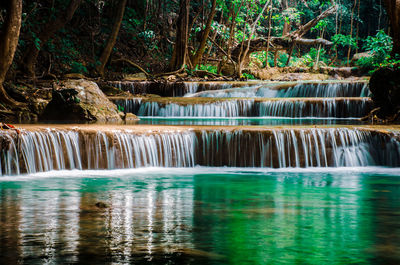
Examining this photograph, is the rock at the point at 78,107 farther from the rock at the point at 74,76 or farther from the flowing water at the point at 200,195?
the rock at the point at 74,76

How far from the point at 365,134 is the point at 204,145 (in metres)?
Result: 2.77

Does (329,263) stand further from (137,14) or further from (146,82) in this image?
(137,14)

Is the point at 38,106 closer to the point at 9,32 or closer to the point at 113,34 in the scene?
the point at 9,32

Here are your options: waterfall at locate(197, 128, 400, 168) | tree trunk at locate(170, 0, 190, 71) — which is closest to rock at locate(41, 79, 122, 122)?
waterfall at locate(197, 128, 400, 168)

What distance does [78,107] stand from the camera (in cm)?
1337

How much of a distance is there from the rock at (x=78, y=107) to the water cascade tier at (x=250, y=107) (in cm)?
171

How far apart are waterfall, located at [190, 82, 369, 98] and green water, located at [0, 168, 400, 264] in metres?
8.26

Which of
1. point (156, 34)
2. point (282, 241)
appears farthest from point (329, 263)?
point (156, 34)

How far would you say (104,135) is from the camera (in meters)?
9.24

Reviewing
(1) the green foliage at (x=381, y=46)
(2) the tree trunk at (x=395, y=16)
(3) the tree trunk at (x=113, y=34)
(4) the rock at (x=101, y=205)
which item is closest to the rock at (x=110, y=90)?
(3) the tree trunk at (x=113, y=34)

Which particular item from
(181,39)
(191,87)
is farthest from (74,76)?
(181,39)

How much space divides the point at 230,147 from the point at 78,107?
515 centimetres

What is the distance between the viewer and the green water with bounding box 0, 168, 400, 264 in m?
4.04

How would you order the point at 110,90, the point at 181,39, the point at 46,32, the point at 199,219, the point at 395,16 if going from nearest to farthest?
1. the point at 199,219
2. the point at 395,16
3. the point at 110,90
4. the point at 46,32
5. the point at 181,39
